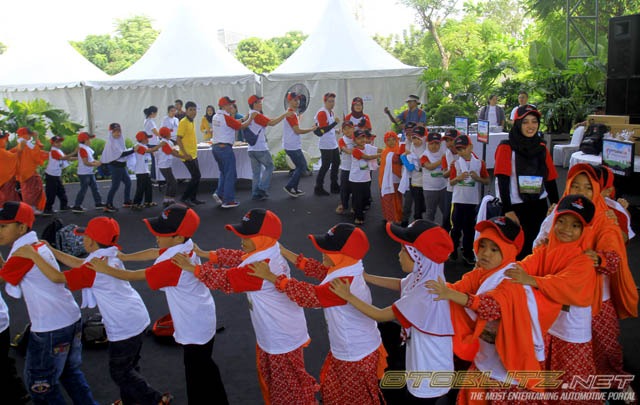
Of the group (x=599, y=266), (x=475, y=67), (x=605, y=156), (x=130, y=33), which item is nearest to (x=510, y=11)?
(x=130, y=33)

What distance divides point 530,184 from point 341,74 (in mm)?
9446

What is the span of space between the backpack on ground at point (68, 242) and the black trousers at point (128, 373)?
3.35 m

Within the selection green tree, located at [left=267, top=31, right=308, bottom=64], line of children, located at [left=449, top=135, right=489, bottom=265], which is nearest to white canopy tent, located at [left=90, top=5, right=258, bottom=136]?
line of children, located at [left=449, top=135, right=489, bottom=265]

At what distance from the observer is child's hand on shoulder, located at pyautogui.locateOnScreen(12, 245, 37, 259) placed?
346 centimetres

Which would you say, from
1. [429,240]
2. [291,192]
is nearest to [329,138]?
[291,192]

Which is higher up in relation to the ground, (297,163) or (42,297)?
(42,297)

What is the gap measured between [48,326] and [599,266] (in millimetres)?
3321

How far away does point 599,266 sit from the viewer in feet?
11.0

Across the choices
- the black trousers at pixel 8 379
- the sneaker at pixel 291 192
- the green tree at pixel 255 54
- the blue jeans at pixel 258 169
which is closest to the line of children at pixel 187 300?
the black trousers at pixel 8 379

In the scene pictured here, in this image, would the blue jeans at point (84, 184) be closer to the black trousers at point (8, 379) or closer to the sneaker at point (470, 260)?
the black trousers at point (8, 379)

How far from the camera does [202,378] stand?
3438 mm

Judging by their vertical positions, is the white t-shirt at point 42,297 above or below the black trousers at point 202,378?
above

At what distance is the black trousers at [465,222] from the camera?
20.0ft

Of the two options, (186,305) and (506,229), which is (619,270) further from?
(186,305)
